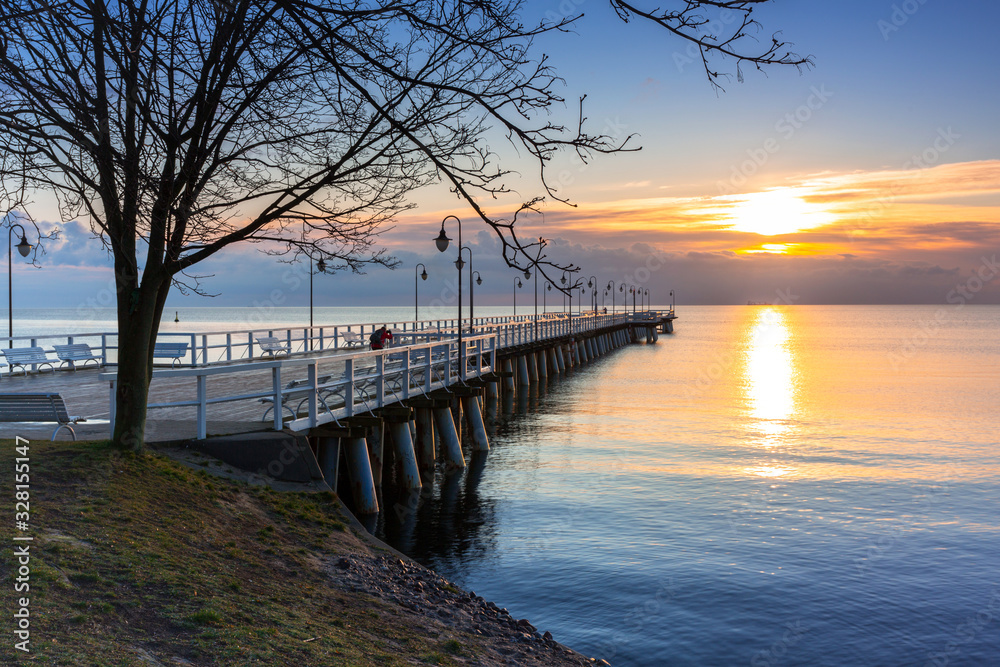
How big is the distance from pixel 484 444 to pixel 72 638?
834 inches

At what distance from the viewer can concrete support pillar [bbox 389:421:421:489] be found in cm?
1833

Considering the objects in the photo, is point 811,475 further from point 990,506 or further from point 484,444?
point 484,444

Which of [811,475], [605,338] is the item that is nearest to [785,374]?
[605,338]

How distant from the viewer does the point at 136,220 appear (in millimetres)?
7844

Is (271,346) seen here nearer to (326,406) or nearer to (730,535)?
(326,406)

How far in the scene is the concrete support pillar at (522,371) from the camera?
154ft

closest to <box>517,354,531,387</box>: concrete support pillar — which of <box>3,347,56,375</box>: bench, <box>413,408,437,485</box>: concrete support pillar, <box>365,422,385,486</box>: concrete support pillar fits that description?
<box>413,408,437,485</box>: concrete support pillar

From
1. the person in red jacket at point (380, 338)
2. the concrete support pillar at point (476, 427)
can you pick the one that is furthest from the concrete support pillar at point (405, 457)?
the person in red jacket at point (380, 338)

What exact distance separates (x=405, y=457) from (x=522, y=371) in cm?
2887

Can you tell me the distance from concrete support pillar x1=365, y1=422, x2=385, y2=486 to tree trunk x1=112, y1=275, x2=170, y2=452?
7004mm

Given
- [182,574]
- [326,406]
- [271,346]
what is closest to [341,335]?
[271,346]

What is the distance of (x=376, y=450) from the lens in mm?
16875

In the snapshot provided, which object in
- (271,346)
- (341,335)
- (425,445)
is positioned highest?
(341,335)

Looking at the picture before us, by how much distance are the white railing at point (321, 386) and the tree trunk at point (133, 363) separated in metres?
0.26
